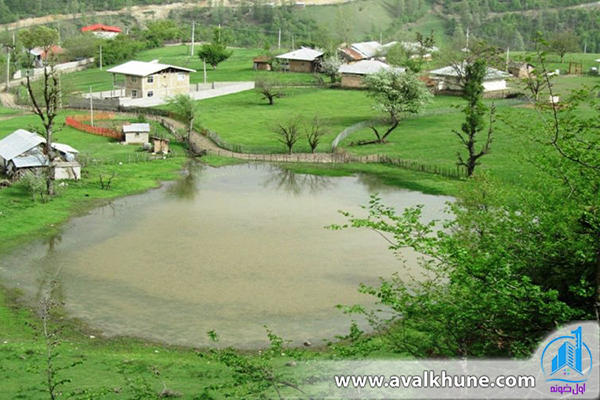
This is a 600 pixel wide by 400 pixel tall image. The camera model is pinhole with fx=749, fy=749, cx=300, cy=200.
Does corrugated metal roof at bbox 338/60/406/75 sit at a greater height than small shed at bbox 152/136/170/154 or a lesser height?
greater

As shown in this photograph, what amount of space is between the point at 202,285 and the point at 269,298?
3190mm

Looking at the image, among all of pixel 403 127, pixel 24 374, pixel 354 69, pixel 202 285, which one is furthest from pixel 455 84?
pixel 24 374

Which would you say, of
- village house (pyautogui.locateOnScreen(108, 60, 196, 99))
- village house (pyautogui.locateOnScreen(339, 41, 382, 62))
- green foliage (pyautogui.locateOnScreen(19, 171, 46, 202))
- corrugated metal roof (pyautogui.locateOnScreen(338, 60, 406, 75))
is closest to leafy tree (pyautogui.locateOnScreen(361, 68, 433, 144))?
corrugated metal roof (pyautogui.locateOnScreen(338, 60, 406, 75))

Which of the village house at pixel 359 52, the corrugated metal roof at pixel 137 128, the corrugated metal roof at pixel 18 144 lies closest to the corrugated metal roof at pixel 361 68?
the village house at pixel 359 52

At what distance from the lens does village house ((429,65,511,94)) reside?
8685cm

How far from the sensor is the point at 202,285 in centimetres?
3153

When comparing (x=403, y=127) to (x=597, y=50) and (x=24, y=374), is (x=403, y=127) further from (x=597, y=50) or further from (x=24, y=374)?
(x=597, y=50)

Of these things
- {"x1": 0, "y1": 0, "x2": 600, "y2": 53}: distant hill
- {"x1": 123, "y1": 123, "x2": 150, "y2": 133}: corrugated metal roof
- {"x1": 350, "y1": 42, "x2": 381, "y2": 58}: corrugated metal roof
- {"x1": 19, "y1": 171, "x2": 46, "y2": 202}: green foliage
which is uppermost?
{"x1": 0, "y1": 0, "x2": 600, "y2": 53}: distant hill

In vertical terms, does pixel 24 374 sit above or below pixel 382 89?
below

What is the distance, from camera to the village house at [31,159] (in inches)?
1905

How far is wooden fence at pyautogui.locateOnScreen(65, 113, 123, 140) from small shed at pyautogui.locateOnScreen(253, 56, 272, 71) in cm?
3640

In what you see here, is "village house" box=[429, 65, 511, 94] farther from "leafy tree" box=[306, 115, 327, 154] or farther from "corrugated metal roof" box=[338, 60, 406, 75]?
"leafy tree" box=[306, 115, 327, 154]

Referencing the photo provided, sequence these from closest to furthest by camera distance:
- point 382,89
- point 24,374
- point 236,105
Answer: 1. point 24,374
2. point 382,89
3. point 236,105

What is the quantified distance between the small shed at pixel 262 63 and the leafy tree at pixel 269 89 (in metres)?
13.9
